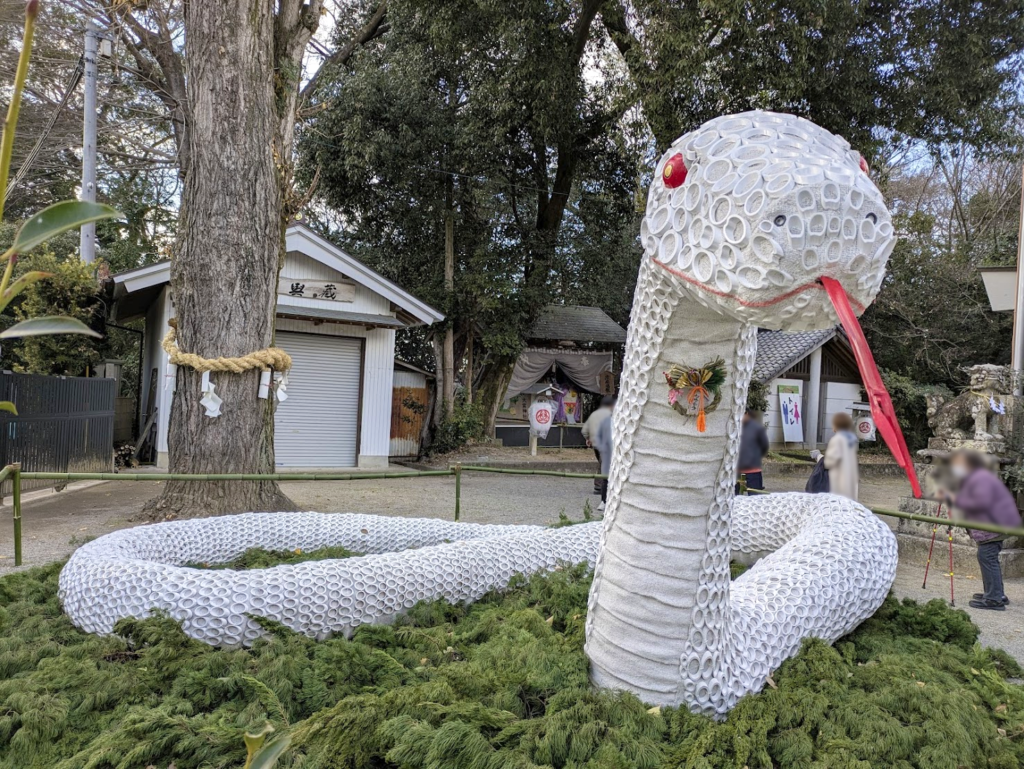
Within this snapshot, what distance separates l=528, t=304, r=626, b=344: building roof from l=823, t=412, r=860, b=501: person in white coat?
1484 centimetres

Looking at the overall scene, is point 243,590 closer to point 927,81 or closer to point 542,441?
point 927,81

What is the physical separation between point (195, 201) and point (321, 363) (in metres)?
5.83

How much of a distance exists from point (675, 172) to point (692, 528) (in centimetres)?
Answer: 87

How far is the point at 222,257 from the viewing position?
495 cm

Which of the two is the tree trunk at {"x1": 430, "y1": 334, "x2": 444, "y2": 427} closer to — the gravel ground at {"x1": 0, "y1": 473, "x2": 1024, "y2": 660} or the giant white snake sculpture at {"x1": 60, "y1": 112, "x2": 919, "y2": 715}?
the gravel ground at {"x1": 0, "y1": 473, "x2": 1024, "y2": 660}

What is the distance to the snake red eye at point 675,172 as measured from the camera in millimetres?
1421

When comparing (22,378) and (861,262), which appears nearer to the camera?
(861,262)

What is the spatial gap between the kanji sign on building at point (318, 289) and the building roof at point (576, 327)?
589cm

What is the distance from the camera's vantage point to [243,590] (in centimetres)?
232

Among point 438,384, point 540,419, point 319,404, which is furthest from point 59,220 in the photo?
point 540,419

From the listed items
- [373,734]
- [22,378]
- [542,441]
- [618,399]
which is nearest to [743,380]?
[618,399]

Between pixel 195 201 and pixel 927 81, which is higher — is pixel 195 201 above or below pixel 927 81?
below

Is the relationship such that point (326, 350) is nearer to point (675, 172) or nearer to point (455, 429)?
point (455, 429)

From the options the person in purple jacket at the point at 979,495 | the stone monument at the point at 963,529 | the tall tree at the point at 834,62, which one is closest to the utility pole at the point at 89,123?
the tall tree at the point at 834,62
